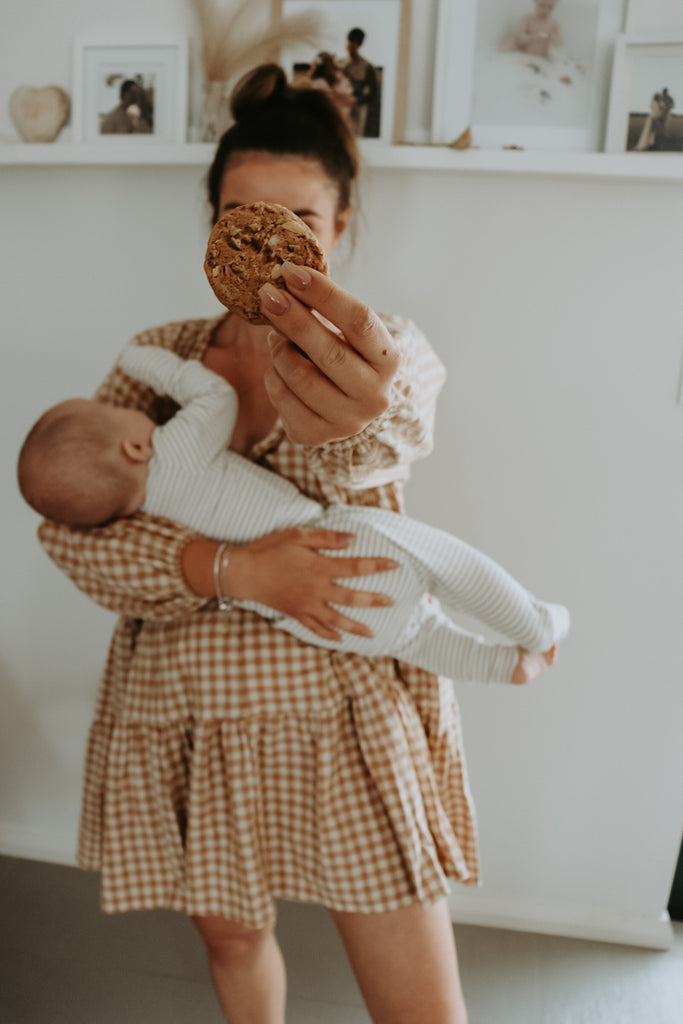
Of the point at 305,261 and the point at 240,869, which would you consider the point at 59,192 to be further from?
the point at 240,869

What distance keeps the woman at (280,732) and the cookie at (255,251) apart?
235 millimetres

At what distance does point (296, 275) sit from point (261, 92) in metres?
0.64

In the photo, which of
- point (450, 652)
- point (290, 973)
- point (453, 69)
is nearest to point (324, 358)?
point (450, 652)

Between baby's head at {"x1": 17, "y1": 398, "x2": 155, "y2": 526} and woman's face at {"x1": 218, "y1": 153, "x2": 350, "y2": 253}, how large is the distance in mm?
330

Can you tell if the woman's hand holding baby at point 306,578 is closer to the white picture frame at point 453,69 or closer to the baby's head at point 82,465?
the baby's head at point 82,465

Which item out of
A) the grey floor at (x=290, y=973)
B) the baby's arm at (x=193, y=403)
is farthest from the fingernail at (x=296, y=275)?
the grey floor at (x=290, y=973)

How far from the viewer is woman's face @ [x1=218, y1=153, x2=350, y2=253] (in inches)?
37.6

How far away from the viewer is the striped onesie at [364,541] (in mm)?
942

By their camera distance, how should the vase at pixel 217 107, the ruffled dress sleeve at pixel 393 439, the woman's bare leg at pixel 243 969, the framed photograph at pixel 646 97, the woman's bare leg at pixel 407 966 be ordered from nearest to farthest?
the ruffled dress sleeve at pixel 393 439 < the woman's bare leg at pixel 407 966 < the woman's bare leg at pixel 243 969 < the framed photograph at pixel 646 97 < the vase at pixel 217 107

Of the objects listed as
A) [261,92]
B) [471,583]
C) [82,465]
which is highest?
[261,92]

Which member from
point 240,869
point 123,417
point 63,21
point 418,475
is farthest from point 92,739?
point 63,21

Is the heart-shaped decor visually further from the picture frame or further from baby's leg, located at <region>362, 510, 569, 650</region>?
baby's leg, located at <region>362, 510, 569, 650</region>

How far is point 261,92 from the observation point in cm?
A: 106

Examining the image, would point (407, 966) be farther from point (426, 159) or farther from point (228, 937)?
point (426, 159)
